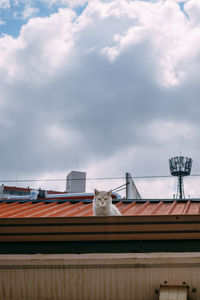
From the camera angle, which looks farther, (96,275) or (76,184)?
(76,184)

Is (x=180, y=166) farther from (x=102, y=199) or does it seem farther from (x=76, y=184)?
(x=102, y=199)

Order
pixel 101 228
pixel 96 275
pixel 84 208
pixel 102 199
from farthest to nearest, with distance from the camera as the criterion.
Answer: pixel 84 208
pixel 102 199
pixel 101 228
pixel 96 275

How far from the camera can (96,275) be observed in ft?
14.8

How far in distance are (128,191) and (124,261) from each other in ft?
60.3

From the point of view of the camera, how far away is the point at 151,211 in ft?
27.6

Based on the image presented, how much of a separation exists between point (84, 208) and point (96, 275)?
5.27 metres

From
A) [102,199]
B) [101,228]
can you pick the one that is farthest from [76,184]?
[101,228]

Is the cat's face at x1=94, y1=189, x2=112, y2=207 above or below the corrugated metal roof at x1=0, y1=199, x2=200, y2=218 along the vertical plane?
above

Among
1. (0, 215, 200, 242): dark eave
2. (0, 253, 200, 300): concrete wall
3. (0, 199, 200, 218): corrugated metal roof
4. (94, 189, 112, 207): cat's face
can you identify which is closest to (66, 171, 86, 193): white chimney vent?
(0, 199, 200, 218): corrugated metal roof

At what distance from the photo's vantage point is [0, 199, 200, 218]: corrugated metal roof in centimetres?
789

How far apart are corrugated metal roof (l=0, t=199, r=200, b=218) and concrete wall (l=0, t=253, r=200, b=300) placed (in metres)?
2.85

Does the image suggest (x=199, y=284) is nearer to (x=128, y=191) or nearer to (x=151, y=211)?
(x=151, y=211)

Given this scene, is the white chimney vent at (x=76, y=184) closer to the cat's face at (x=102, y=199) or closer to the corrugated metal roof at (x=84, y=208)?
the corrugated metal roof at (x=84, y=208)

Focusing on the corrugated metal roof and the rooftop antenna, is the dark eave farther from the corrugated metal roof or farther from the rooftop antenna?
the rooftop antenna
